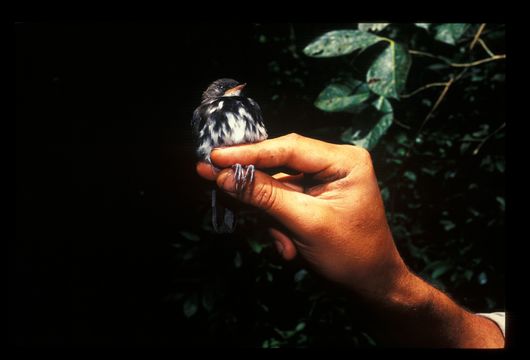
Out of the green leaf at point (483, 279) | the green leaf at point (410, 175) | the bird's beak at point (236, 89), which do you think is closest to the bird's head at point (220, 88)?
the bird's beak at point (236, 89)

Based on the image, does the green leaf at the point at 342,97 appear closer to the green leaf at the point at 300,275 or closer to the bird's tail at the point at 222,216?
the bird's tail at the point at 222,216

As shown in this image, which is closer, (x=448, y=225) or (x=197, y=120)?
(x=197, y=120)

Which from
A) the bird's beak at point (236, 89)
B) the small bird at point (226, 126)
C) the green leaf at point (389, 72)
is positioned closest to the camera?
the green leaf at point (389, 72)

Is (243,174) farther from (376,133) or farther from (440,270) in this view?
(440,270)

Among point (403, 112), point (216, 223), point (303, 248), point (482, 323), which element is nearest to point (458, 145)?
point (403, 112)

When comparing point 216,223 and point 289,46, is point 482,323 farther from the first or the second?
point 289,46

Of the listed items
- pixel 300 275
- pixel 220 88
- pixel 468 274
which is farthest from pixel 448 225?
pixel 220 88

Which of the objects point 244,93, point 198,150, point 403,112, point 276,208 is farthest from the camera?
point 403,112
